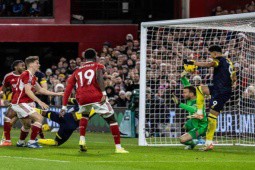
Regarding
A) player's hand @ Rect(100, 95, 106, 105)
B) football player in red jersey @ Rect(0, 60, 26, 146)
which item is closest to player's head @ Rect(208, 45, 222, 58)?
player's hand @ Rect(100, 95, 106, 105)

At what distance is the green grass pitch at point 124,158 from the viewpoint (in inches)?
622

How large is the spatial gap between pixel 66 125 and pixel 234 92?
5.05 metres

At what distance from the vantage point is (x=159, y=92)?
24609mm

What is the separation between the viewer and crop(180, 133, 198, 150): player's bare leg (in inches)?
802

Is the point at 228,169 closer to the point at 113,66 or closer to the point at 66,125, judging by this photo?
the point at 66,125

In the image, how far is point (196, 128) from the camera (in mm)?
20547

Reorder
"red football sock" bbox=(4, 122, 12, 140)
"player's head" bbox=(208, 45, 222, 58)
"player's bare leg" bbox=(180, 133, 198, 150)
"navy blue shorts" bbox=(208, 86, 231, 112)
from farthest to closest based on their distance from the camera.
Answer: "red football sock" bbox=(4, 122, 12, 140), "player's bare leg" bbox=(180, 133, 198, 150), "navy blue shorts" bbox=(208, 86, 231, 112), "player's head" bbox=(208, 45, 222, 58)

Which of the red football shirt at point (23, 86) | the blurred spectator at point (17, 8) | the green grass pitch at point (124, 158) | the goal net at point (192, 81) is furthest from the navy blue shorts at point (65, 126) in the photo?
the blurred spectator at point (17, 8)

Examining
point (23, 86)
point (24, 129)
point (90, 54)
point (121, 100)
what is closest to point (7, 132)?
point (24, 129)

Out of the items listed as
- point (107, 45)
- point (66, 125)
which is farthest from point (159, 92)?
point (107, 45)

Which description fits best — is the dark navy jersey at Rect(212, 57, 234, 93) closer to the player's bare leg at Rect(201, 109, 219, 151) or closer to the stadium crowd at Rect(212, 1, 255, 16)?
the player's bare leg at Rect(201, 109, 219, 151)

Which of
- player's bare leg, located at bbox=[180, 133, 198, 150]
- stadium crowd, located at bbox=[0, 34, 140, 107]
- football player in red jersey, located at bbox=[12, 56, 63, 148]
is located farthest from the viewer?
stadium crowd, located at bbox=[0, 34, 140, 107]

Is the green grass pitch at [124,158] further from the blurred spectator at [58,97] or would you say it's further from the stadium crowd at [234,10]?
the stadium crowd at [234,10]

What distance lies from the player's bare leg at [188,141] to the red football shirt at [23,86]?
3.24 meters
